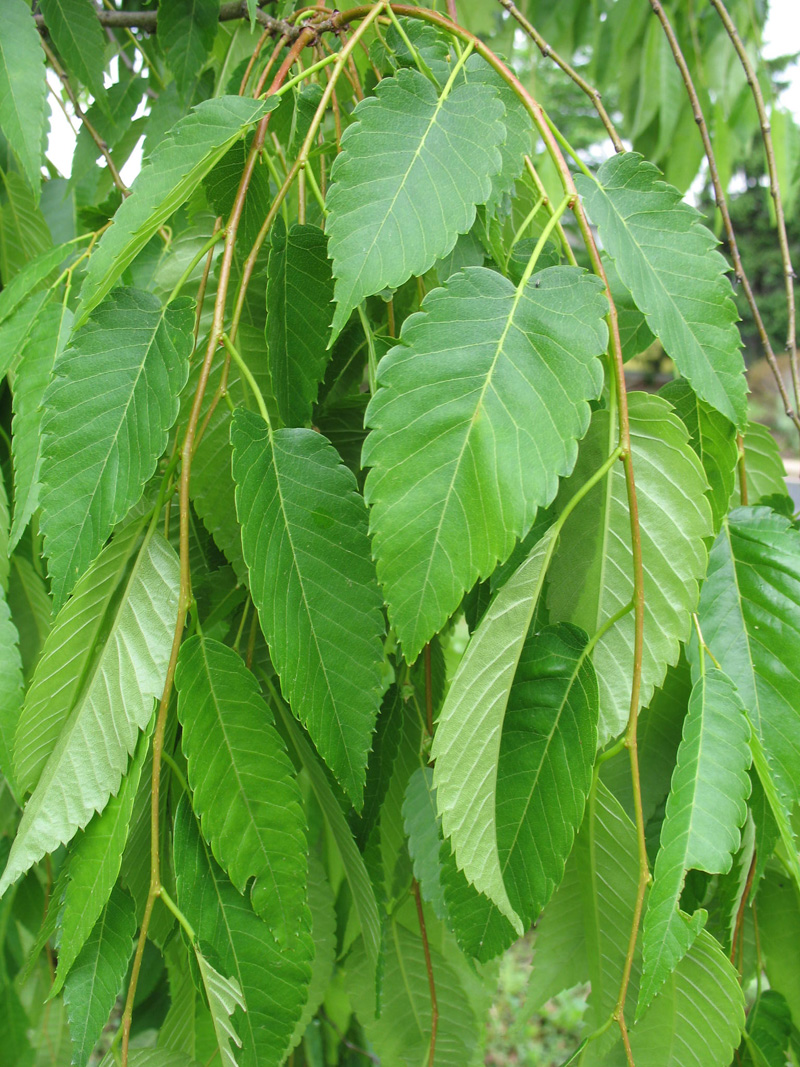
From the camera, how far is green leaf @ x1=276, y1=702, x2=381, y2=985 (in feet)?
1.53

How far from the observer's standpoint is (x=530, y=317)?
375mm

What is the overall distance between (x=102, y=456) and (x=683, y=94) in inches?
47.3

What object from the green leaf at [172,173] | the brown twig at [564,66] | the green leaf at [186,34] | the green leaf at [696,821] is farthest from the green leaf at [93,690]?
the green leaf at [186,34]

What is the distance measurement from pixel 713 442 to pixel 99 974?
15.7 inches

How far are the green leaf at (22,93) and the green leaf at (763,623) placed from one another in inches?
19.2

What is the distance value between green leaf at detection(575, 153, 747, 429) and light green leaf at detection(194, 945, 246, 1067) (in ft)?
1.07

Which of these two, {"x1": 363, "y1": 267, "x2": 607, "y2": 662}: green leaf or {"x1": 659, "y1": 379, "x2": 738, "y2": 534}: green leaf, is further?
{"x1": 659, "y1": 379, "x2": 738, "y2": 534}: green leaf

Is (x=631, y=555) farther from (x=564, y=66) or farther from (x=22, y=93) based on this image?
(x=22, y=93)

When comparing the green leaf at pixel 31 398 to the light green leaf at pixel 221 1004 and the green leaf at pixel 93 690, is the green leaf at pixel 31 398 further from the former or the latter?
the light green leaf at pixel 221 1004

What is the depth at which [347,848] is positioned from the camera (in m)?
0.47

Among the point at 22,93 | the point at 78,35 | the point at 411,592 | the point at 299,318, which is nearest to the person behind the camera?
the point at 411,592

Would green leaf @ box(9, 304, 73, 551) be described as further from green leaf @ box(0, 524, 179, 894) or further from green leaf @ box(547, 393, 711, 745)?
green leaf @ box(547, 393, 711, 745)

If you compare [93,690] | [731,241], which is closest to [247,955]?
[93,690]

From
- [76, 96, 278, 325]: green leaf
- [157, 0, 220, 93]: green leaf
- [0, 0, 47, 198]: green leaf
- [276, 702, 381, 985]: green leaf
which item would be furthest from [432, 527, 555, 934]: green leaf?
[157, 0, 220, 93]: green leaf
